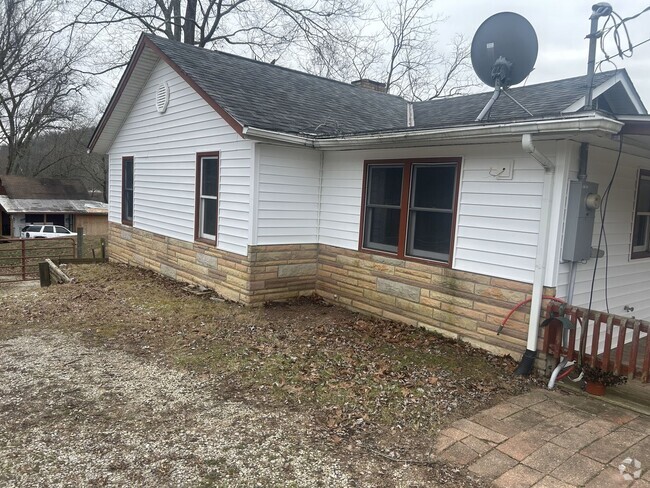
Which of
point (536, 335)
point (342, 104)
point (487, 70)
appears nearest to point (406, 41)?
point (342, 104)

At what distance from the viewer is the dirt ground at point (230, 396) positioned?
10.8 ft

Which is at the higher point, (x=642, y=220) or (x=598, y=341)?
(x=642, y=220)

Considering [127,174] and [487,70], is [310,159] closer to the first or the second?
[487,70]

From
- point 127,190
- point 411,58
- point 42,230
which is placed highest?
point 411,58

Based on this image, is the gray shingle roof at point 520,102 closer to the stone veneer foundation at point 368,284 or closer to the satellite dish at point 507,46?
the satellite dish at point 507,46


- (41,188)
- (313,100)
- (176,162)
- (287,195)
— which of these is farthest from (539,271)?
(41,188)

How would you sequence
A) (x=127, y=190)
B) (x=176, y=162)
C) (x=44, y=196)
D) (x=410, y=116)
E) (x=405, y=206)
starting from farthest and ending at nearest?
(x=44, y=196), (x=127, y=190), (x=410, y=116), (x=176, y=162), (x=405, y=206)

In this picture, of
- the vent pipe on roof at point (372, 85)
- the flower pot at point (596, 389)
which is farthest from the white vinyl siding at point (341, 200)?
the vent pipe on roof at point (372, 85)

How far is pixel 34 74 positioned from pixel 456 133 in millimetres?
28352

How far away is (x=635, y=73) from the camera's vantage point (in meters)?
9.02

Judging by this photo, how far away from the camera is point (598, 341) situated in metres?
4.75

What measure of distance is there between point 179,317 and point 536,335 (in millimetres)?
4925

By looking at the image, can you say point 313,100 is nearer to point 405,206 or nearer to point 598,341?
point 405,206

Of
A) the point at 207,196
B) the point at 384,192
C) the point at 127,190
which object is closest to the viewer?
the point at 384,192
